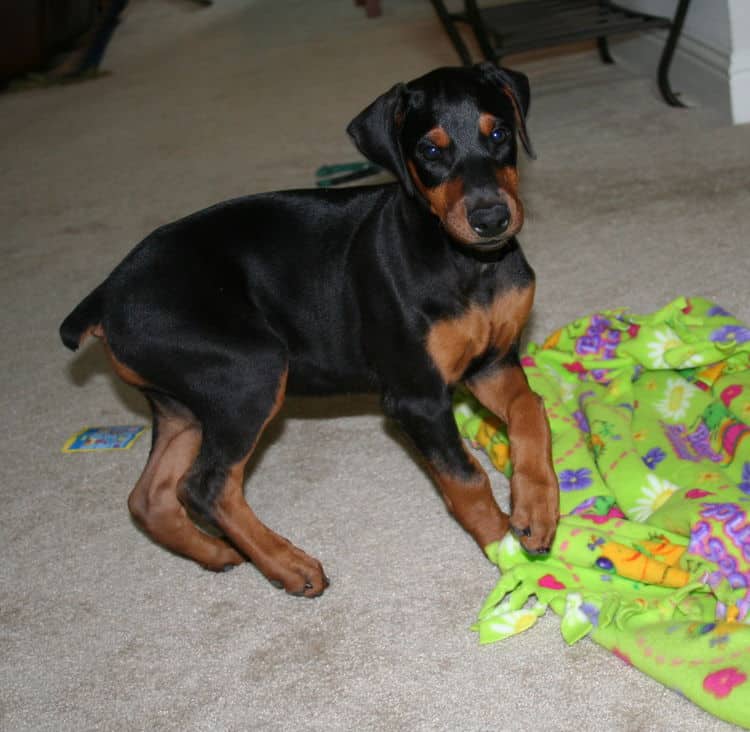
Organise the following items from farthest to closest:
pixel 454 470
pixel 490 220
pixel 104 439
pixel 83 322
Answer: pixel 104 439, pixel 83 322, pixel 454 470, pixel 490 220

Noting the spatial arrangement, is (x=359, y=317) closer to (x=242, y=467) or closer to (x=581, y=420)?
(x=242, y=467)

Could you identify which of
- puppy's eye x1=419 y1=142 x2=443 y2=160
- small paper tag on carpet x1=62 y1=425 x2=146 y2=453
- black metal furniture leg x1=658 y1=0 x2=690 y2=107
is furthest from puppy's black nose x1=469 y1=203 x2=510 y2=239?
black metal furniture leg x1=658 y1=0 x2=690 y2=107

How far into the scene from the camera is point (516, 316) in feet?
7.32

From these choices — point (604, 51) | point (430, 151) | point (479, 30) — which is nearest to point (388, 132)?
point (430, 151)

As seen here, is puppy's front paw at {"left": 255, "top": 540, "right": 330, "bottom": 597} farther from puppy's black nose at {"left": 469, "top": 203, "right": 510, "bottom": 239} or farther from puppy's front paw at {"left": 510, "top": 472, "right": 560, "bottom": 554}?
puppy's black nose at {"left": 469, "top": 203, "right": 510, "bottom": 239}

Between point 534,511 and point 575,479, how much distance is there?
1.12ft

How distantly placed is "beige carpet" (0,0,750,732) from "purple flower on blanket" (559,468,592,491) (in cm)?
28

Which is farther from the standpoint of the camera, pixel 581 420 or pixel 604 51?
pixel 604 51

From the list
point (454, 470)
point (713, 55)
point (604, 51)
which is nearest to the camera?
point (454, 470)

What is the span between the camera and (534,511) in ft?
6.74

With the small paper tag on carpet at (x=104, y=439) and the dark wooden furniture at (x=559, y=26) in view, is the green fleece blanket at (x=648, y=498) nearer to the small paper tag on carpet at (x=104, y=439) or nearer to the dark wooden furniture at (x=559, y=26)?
the small paper tag on carpet at (x=104, y=439)

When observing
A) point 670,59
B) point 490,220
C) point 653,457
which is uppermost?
point 490,220

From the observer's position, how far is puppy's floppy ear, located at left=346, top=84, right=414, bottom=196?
2168 mm

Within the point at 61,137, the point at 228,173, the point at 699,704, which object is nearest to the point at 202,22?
the point at 61,137
